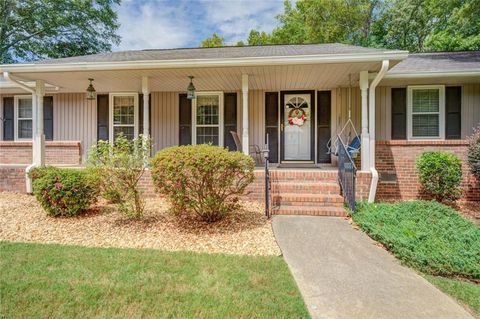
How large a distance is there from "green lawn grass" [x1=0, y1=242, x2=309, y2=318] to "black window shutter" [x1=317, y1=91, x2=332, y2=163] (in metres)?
5.46

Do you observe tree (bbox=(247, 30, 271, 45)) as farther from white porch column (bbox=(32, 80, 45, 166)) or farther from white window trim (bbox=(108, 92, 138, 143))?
white porch column (bbox=(32, 80, 45, 166))

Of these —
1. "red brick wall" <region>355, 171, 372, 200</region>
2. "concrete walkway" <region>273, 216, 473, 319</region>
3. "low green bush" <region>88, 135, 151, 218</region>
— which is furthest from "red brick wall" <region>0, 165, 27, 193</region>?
"red brick wall" <region>355, 171, 372, 200</region>

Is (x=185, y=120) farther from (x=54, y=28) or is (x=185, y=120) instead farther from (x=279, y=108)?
(x=54, y=28)

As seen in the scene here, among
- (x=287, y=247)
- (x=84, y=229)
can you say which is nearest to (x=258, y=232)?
(x=287, y=247)

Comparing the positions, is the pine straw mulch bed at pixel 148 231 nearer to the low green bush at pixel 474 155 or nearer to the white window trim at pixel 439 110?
the low green bush at pixel 474 155

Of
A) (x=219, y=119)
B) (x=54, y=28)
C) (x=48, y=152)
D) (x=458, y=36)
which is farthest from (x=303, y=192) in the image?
(x=54, y=28)

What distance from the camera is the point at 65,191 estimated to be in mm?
4824

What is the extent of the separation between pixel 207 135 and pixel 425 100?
615cm

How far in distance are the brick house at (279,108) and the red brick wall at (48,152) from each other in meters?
0.03

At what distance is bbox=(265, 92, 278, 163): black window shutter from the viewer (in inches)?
336

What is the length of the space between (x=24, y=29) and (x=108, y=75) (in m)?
15.0

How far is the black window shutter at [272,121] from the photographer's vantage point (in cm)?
855

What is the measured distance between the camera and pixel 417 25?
18.1 meters

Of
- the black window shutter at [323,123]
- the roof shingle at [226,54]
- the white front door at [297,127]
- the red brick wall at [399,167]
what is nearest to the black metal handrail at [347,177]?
the red brick wall at [399,167]
